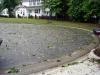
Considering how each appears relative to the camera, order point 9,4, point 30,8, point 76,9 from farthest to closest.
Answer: point 30,8 → point 9,4 → point 76,9

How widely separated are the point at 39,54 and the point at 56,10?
34889 millimetres

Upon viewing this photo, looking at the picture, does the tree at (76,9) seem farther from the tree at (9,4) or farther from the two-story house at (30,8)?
the tree at (9,4)

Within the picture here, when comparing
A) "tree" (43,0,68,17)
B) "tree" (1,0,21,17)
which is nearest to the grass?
"tree" (43,0,68,17)

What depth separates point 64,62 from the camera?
10602mm

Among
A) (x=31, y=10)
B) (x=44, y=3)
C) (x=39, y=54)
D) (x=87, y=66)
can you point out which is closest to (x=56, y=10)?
(x=44, y=3)

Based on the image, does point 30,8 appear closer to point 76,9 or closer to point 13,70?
point 76,9

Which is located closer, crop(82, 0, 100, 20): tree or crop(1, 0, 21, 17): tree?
crop(82, 0, 100, 20): tree

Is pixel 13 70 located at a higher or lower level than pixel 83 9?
lower

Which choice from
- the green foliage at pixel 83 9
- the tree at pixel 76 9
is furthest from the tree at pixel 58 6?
the tree at pixel 76 9

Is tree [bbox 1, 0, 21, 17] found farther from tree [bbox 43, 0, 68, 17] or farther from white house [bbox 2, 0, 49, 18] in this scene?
tree [bbox 43, 0, 68, 17]

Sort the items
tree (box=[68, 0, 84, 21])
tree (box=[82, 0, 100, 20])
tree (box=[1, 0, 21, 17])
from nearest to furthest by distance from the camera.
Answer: tree (box=[82, 0, 100, 20]) → tree (box=[68, 0, 84, 21]) → tree (box=[1, 0, 21, 17])

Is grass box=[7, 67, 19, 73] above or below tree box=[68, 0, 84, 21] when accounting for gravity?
below

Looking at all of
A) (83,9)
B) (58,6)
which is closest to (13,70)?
(83,9)

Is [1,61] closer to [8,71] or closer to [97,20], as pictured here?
[8,71]
